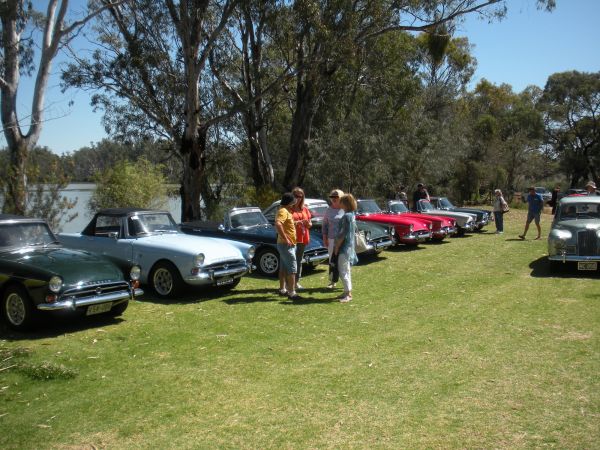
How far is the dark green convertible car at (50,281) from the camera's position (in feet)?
23.6

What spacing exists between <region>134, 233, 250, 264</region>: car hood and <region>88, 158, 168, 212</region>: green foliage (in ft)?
41.2

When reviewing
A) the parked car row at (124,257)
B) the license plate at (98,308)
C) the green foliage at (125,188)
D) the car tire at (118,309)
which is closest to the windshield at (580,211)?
the parked car row at (124,257)

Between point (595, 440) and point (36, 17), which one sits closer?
point (595, 440)

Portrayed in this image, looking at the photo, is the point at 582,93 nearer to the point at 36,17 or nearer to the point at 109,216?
the point at 36,17

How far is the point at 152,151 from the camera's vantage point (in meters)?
29.2

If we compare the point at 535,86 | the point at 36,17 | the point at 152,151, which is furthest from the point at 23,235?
the point at 535,86

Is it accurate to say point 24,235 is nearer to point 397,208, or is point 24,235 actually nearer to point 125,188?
point 397,208

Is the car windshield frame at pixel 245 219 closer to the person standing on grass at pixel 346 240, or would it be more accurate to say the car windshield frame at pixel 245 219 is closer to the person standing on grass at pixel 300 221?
the person standing on grass at pixel 300 221

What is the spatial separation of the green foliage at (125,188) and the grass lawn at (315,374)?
A: 13.6m

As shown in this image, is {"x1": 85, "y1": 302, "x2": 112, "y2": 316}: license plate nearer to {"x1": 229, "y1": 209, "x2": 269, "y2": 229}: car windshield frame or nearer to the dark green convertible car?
the dark green convertible car

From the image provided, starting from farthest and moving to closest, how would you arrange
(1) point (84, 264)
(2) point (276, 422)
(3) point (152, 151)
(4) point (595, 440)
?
1. (3) point (152, 151)
2. (1) point (84, 264)
3. (2) point (276, 422)
4. (4) point (595, 440)

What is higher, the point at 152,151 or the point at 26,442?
the point at 152,151

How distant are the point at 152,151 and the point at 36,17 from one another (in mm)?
12081

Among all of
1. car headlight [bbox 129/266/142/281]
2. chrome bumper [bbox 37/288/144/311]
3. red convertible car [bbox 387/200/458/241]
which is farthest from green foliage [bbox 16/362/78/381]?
red convertible car [bbox 387/200/458/241]
